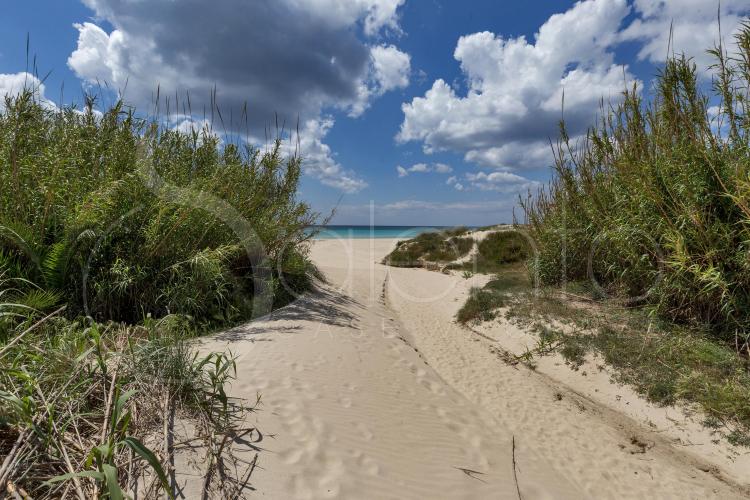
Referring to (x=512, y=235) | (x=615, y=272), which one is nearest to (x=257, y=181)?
(x=615, y=272)

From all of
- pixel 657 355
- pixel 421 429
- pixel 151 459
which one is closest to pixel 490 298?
pixel 657 355

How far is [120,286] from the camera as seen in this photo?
5094mm

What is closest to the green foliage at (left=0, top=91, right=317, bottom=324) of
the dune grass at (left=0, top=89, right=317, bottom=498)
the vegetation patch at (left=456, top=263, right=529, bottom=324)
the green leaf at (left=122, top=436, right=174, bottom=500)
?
the dune grass at (left=0, top=89, right=317, bottom=498)

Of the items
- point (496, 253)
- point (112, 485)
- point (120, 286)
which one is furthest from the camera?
point (496, 253)

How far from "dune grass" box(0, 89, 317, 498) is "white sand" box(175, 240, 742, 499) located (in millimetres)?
485

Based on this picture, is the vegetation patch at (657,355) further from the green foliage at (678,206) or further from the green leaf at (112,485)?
the green leaf at (112,485)

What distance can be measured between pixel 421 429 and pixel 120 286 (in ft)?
15.3

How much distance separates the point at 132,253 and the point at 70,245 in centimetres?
79

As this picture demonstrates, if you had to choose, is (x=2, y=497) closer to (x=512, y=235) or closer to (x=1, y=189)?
(x=1, y=189)

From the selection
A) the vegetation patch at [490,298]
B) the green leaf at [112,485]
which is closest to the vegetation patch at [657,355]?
the vegetation patch at [490,298]

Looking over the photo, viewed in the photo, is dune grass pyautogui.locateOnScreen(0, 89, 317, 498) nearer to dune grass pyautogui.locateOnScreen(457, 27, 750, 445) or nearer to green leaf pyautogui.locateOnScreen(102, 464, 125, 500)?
green leaf pyautogui.locateOnScreen(102, 464, 125, 500)

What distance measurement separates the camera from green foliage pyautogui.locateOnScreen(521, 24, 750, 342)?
518 cm

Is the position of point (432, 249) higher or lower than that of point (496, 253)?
higher

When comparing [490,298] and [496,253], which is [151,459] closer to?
[490,298]
